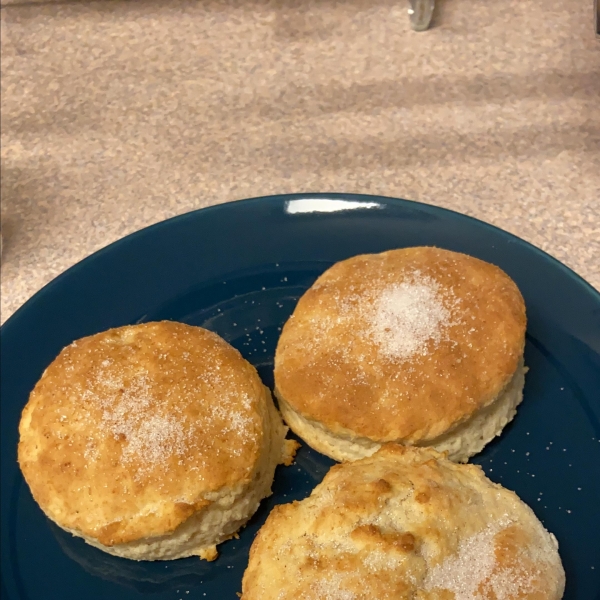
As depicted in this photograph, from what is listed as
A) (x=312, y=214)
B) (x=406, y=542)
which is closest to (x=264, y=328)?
(x=312, y=214)

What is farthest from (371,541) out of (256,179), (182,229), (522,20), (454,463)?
(522,20)

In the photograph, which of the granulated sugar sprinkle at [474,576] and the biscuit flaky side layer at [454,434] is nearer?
the granulated sugar sprinkle at [474,576]

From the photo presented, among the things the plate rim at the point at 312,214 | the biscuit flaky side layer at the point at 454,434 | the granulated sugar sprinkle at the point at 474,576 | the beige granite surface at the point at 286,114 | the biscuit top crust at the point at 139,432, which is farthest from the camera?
the beige granite surface at the point at 286,114

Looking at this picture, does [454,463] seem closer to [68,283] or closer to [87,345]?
[87,345]

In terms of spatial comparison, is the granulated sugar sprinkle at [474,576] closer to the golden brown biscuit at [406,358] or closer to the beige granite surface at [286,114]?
the golden brown biscuit at [406,358]

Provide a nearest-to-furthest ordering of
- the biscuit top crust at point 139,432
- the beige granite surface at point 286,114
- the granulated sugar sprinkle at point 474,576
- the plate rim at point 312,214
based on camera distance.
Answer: the granulated sugar sprinkle at point 474,576, the biscuit top crust at point 139,432, the plate rim at point 312,214, the beige granite surface at point 286,114

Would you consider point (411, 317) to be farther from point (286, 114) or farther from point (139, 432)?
point (286, 114)

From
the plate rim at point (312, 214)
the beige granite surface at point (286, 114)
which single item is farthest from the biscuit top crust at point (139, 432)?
the beige granite surface at point (286, 114)
